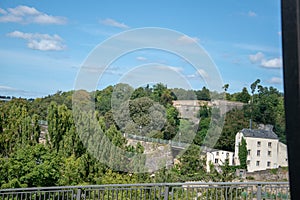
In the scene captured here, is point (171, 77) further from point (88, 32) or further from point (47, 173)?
point (88, 32)

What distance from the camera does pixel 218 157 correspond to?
11.3 meters

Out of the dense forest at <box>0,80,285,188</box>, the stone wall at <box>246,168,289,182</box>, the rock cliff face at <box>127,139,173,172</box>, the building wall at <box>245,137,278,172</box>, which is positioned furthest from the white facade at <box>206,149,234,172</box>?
the rock cliff face at <box>127,139,173,172</box>

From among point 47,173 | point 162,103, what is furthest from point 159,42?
point 47,173

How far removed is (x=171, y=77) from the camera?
11516mm

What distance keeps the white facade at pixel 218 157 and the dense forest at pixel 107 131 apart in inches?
5.7

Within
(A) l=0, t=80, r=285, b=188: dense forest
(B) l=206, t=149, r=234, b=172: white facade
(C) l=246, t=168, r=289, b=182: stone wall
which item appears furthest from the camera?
(B) l=206, t=149, r=234, b=172: white facade

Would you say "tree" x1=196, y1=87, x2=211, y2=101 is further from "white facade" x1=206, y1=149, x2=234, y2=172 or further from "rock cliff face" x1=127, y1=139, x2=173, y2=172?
"rock cliff face" x1=127, y1=139, x2=173, y2=172

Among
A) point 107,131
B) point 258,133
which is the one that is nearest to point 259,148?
point 258,133

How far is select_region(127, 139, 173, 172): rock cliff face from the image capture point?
11.6m

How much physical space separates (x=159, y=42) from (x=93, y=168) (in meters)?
4.28

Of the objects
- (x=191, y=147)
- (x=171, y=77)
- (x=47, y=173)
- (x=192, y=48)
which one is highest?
(x=192, y=48)

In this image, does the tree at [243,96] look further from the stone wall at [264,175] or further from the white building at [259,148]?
the stone wall at [264,175]

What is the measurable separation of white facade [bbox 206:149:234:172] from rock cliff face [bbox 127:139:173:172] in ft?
3.26

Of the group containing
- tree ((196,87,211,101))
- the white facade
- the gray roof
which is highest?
tree ((196,87,211,101))
